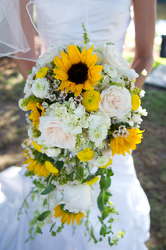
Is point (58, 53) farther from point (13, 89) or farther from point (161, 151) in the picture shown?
point (13, 89)

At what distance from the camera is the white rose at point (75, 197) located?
1.29m

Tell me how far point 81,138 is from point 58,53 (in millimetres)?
431

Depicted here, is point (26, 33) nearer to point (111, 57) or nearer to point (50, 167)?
point (111, 57)

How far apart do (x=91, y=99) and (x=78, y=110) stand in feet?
0.26

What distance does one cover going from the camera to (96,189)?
192cm

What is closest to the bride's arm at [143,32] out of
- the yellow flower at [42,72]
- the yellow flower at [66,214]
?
the yellow flower at [42,72]

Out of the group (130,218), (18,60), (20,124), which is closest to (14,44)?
(18,60)

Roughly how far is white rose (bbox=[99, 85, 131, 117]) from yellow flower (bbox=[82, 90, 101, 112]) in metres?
0.02

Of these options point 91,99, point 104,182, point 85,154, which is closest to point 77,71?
point 91,99

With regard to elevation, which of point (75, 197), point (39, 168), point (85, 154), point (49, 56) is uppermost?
point (49, 56)

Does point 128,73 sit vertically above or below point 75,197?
above

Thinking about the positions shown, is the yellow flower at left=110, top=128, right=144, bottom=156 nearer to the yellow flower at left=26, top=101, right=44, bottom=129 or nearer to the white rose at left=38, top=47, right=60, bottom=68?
the yellow flower at left=26, top=101, right=44, bottom=129

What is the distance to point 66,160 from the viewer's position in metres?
1.21

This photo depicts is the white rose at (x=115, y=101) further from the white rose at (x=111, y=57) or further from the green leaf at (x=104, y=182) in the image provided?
the green leaf at (x=104, y=182)
